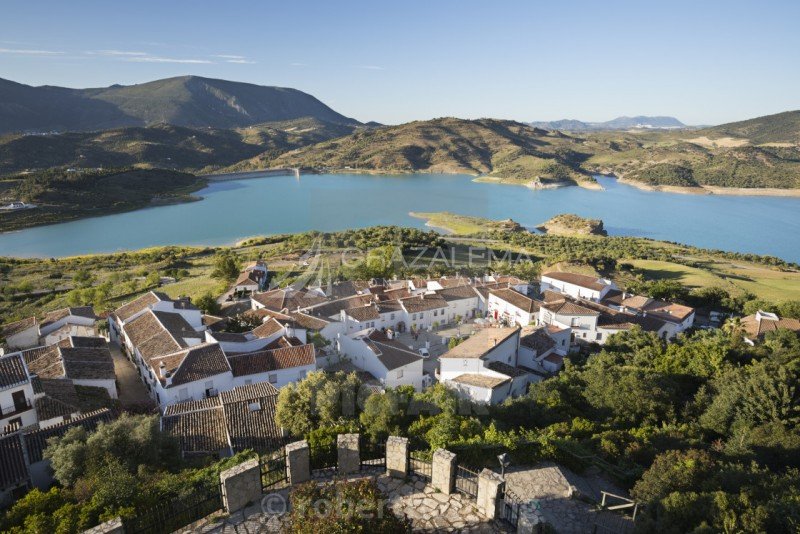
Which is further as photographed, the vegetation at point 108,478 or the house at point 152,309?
the house at point 152,309

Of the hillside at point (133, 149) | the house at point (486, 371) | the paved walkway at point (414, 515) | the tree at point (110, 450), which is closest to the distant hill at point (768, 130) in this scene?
the hillside at point (133, 149)

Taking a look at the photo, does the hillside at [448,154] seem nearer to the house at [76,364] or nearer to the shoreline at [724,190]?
the shoreline at [724,190]

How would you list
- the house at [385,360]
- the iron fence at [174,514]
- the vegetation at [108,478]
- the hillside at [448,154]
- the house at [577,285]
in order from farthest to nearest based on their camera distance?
the hillside at [448,154] < the house at [577,285] < the house at [385,360] < the vegetation at [108,478] < the iron fence at [174,514]

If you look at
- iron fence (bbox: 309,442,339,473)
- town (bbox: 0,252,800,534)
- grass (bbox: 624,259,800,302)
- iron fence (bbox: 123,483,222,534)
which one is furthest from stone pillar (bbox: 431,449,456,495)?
grass (bbox: 624,259,800,302)

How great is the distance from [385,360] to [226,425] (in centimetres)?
859

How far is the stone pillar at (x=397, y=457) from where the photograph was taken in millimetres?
7664

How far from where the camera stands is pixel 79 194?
83500 millimetres

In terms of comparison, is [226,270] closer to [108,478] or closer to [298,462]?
[108,478]

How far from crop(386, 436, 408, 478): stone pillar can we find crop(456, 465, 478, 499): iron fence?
0.89m

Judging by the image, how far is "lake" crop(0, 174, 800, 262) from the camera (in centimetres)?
7219

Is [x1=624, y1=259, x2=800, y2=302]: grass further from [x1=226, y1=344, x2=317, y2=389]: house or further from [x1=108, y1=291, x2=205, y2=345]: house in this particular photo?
[x1=108, y1=291, x2=205, y2=345]: house

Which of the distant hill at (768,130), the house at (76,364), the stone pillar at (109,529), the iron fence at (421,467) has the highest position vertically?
the distant hill at (768,130)

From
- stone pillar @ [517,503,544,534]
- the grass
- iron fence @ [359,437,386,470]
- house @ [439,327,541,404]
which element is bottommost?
the grass

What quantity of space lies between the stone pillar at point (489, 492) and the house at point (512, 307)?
23.1 m
